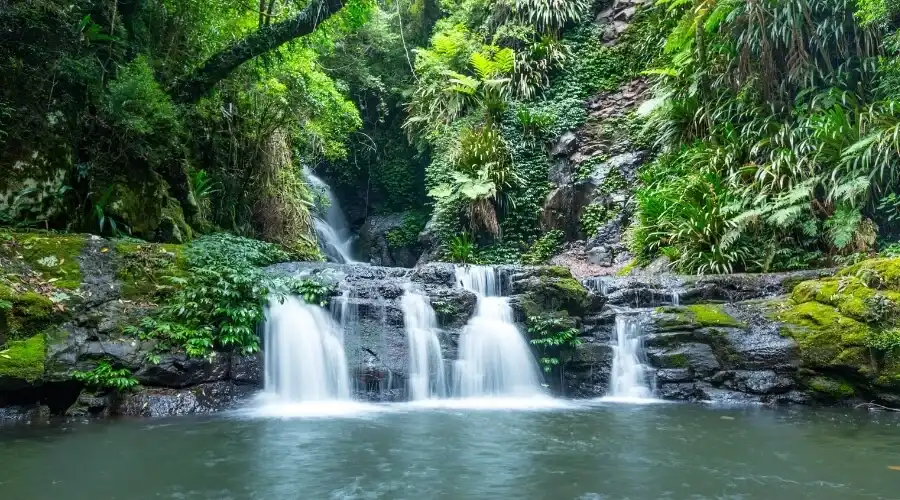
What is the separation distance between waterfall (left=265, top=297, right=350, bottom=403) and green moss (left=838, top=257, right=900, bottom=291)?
6.75 metres

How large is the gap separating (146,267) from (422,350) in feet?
Answer: 12.5

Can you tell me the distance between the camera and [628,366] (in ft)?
26.5

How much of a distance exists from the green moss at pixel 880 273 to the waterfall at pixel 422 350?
5.53 m

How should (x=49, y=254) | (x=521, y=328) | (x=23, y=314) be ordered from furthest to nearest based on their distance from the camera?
(x=521, y=328) < (x=49, y=254) < (x=23, y=314)

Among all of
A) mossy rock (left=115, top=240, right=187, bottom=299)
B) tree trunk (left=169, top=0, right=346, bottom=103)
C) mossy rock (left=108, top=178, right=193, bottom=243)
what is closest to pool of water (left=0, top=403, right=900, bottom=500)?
mossy rock (left=115, top=240, right=187, bottom=299)

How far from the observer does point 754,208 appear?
9.91m

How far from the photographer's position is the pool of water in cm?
379

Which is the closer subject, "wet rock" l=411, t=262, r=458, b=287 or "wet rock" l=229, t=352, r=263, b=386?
"wet rock" l=229, t=352, r=263, b=386

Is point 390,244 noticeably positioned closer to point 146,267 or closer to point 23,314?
point 146,267

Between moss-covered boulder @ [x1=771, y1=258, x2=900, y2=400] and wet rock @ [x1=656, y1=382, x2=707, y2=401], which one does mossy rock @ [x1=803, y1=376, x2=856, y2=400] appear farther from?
wet rock @ [x1=656, y1=382, x2=707, y2=401]

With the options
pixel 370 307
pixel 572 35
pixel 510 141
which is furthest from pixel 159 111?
pixel 572 35

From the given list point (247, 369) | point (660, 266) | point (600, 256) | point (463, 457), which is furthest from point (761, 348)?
point (247, 369)

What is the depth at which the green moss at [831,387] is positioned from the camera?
6.90 meters

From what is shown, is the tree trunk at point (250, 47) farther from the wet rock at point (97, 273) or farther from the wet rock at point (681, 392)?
the wet rock at point (681, 392)
